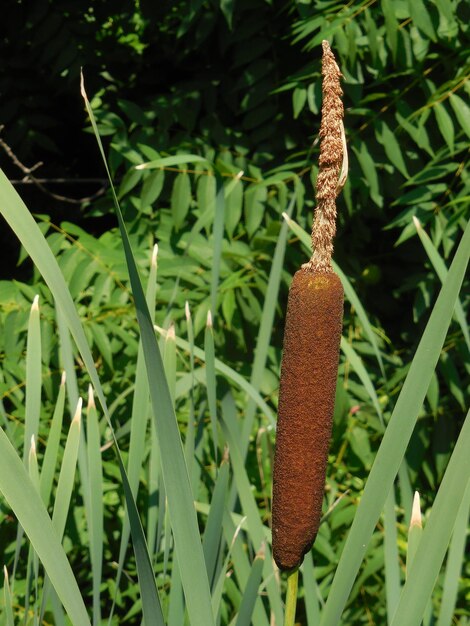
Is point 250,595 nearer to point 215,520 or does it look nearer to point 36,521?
point 215,520

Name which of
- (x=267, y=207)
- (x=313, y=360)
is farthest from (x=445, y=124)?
(x=313, y=360)

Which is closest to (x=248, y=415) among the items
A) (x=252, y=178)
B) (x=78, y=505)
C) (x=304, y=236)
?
(x=304, y=236)

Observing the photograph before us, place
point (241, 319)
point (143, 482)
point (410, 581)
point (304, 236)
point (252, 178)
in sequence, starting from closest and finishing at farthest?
point (410, 581) < point (304, 236) < point (143, 482) < point (241, 319) < point (252, 178)

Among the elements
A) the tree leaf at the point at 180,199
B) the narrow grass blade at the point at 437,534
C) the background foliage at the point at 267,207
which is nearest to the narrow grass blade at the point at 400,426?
the narrow grass blade at the point at 437,534

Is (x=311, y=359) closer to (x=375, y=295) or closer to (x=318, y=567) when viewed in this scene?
(x=318, y=567)

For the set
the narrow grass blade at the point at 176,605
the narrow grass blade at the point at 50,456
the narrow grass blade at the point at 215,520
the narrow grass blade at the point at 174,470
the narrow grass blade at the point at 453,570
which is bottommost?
the narrow grass blade at the point at 453,570

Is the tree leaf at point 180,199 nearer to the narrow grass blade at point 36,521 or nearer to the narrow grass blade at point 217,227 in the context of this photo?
the narrow grass blade at point 217,227
